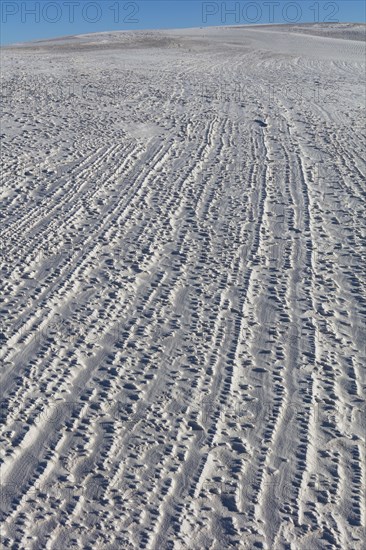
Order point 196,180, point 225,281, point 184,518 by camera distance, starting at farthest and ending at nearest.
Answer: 1. point 196,180
2. point 225,281
3. point 184,518

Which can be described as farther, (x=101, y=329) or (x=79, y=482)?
(x=101, y=329)

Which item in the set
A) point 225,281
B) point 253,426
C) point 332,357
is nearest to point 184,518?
point 253,426

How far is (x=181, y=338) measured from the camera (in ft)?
19.3

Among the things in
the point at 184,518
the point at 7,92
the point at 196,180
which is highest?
the point at 7,92

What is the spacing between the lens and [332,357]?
18.7 ft

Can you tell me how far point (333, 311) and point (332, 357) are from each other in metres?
0.83

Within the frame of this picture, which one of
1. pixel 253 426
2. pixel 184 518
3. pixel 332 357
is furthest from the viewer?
pixel 332 357

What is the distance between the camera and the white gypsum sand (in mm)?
4090

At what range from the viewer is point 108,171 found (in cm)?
1050

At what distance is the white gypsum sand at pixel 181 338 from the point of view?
13.4 feet

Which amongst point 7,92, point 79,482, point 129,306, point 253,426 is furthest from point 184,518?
point 7,92

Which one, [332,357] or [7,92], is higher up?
[7,92]

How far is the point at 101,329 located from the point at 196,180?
14.8 feet

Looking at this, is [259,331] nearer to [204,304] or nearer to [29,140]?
[204,304]
